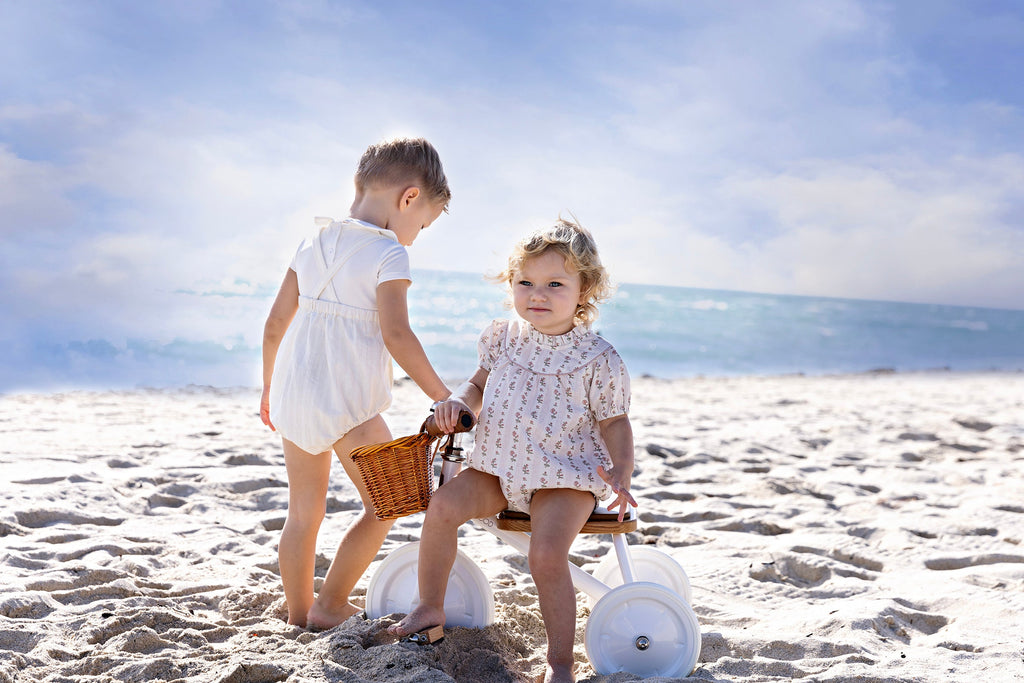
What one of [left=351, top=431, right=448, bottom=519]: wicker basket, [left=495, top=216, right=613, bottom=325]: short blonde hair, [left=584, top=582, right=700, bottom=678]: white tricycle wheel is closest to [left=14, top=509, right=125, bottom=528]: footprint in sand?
[left=351, top=431, right=448, bottom=519]: wicker basket

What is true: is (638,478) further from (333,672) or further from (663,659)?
(333,672)

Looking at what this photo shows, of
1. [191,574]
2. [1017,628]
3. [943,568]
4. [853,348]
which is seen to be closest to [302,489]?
[191,574]

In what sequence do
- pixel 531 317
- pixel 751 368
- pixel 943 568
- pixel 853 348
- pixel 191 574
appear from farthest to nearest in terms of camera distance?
pixel 853 348 < pixel 751 368 < pixel 943 568 < pixel 191 574 < pixel 531 317

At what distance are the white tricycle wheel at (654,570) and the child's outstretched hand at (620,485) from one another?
559mm

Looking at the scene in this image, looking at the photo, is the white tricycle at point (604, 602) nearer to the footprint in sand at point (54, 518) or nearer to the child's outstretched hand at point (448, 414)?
the child's outstretched hand at point (448, 414)

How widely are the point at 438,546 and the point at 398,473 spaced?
0.84ft

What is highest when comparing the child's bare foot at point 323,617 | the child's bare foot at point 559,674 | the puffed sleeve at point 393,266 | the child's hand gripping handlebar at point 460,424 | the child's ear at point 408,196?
the child's ear at point 408,196

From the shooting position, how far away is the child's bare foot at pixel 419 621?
2293 millimetres

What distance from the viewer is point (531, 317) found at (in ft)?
8.14

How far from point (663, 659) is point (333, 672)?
0.94 m

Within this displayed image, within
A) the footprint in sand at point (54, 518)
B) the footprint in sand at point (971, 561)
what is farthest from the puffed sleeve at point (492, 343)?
the footprint in sand at point (971, 561)

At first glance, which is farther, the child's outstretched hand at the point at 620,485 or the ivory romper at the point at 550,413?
the ivory romper at the point at 550,413

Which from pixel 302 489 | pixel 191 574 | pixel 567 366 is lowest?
pixel 191 574

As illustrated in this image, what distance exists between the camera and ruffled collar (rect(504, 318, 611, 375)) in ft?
8.19
